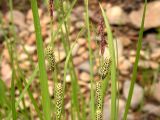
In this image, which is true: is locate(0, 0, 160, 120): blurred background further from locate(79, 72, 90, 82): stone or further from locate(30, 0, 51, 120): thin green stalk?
locate(30, 0, 51, 120): thin green stalk

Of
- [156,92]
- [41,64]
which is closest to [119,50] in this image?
[156,92]

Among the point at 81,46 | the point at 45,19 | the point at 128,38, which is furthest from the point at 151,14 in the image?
the point at 45,19

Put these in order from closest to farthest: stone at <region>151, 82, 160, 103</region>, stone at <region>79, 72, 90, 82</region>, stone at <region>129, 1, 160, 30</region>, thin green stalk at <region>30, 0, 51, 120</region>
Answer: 1. thin green stalk at <region>30, 0, 51, 120</region>
2. stone at <region>151, 82, 160, 103</region>
3. stone at <region>79, 72, 90, 82</region>
4. stone at <region>129, 1, 160, 30</region>

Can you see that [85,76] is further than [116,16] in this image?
No

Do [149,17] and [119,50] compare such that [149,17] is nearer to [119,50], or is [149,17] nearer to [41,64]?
[119,50]

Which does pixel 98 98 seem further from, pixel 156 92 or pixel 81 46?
pixel 81 46

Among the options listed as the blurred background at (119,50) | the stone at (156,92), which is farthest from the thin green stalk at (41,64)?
the stone at (156,92)

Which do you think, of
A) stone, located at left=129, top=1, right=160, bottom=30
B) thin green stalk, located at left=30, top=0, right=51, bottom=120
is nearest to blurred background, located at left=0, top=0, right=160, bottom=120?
stone, located at left=129, top=1, right=160, bottom=30
